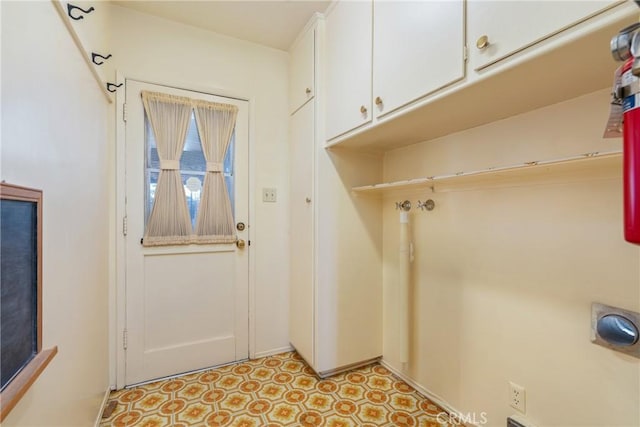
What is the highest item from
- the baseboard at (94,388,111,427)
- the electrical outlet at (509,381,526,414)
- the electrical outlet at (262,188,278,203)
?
the electrical outlet at (262,188,278,203)

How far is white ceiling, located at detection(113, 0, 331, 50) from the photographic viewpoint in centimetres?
178

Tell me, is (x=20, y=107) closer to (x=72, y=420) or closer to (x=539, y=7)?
(x=72, y=420)

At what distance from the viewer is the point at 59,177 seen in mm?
980

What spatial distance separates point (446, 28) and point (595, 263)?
39.9 inches

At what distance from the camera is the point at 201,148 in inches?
79.3

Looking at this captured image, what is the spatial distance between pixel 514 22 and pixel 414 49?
0.41 meters

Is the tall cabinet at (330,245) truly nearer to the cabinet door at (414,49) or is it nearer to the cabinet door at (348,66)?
the cabinet door at (348,66)

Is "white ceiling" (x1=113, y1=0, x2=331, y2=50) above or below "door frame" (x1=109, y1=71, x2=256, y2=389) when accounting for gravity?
above

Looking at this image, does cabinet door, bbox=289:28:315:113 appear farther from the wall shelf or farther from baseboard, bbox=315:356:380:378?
baseboard, bbox=315:356:380:378

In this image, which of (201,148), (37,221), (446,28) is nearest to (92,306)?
(37,221)

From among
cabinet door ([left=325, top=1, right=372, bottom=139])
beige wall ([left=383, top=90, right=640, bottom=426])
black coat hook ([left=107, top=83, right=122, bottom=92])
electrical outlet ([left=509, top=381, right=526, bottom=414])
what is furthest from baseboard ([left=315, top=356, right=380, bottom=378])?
black coat hook ([left=107, top=83, right=122, bottom=92])

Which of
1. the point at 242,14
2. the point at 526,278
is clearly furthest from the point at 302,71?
the point at 526,278

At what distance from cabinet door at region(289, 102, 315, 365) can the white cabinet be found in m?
0.28

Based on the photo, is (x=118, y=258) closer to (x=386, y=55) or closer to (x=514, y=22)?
(x=386, y=55)
